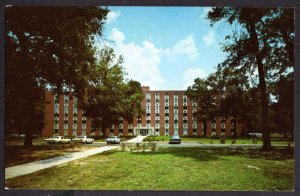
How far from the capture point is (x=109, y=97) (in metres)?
14.8

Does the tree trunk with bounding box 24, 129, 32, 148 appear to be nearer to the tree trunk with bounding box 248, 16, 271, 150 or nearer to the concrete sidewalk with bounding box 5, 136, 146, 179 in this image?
the concrete sidewalk with bounding box 5, 136, 146, 179

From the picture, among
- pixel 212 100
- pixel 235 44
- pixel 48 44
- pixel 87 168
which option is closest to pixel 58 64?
pixel 48 44

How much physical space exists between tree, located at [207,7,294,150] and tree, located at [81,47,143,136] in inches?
178

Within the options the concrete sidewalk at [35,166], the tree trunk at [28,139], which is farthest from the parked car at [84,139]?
the tree trunk at [28,139]

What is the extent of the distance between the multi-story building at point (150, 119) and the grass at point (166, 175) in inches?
63.0

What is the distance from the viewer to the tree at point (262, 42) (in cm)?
1176

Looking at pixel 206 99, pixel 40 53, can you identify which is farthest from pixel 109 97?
pixel 206 99

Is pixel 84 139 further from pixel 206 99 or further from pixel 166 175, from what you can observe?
pixel 206 99

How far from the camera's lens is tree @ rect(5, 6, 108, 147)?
10.3 metres

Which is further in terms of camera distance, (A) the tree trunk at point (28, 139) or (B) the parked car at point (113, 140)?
(B) the parked car at point (113, 140)

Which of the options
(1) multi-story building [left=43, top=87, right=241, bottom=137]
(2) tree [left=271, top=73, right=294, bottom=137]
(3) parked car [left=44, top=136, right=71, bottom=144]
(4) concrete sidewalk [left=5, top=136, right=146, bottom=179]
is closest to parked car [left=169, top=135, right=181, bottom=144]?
(1) multi-story building [left=43, top=87, right=241, bottom=137]

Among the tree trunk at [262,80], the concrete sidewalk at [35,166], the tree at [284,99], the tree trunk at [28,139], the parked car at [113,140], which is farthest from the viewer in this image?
the parked car at [113,140]

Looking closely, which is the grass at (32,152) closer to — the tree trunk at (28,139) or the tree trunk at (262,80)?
the tree trunk at (28,139)
